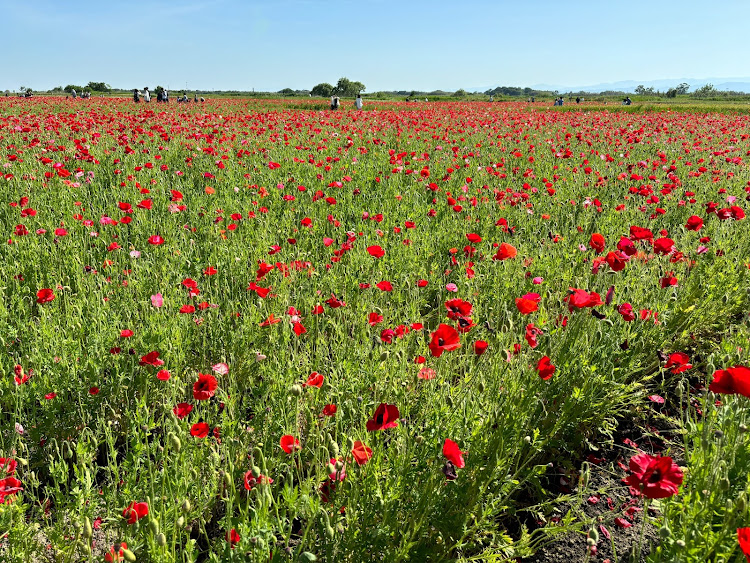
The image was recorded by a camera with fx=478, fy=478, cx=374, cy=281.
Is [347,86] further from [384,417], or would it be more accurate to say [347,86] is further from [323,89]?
[384,417]

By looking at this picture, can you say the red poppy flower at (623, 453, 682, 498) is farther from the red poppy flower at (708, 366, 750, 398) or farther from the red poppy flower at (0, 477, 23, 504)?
the red poppy flower at (0, 477, 23, 504)

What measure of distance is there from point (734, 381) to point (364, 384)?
149cm

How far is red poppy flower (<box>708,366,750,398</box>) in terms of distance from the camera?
56.7 inches

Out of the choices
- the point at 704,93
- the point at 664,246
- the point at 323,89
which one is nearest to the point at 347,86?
the point at 323,89

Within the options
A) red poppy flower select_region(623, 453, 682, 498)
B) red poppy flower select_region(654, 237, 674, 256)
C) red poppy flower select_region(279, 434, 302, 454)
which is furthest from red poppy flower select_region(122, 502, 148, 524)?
red poppy flower select_region(654, 237, 674, 256)

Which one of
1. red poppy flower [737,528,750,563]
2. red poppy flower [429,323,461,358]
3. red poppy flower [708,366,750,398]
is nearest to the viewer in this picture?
red poppy flower [737,528,750,563]

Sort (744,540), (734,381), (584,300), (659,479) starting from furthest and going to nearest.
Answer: (584,300), (734,381), (659,479), (744,540)

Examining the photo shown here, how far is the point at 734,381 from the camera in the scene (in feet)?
4.82

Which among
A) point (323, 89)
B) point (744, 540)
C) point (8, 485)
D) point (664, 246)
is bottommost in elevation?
point (8, 485)

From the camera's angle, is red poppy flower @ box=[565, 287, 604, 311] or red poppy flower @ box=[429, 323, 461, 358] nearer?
red poppy flower @ box=[429, 323, 461, 358]

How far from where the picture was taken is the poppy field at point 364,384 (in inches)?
67.4

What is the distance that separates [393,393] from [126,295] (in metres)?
2.03

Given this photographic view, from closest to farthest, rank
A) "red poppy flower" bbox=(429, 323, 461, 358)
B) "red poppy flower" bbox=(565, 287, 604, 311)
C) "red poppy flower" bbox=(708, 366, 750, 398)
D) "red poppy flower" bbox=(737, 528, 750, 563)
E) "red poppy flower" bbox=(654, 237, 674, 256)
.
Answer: "red poppy flower" bbox=(737, 528, 750, 563) → "red poppy flower" bbox=(708, 366, 750, 398) → "red poppy flower" bbox=(429, 323, 461, 358) → "red poppy flower" bbox=(565, 287, 604, 311) → "red poppy flower" bbox=(654, 237, 674, 256)

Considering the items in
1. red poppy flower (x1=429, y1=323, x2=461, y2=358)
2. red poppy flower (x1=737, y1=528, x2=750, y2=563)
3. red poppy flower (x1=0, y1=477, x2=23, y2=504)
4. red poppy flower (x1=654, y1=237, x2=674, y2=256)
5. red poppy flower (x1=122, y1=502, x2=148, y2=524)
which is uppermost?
red poppy flower (x1=654, y1=237, x2=674, y2=256)
